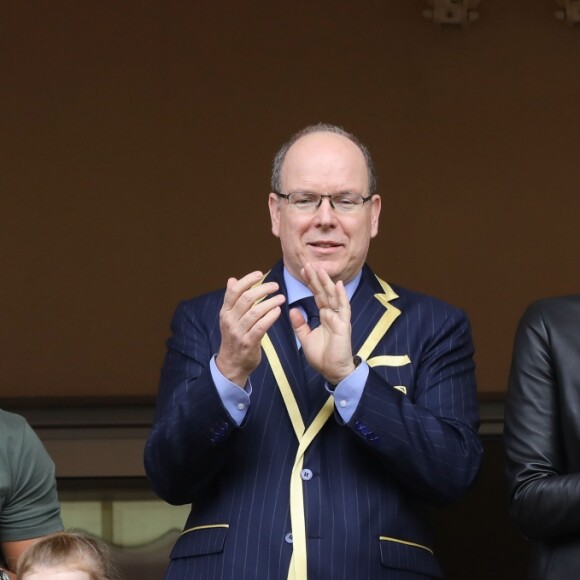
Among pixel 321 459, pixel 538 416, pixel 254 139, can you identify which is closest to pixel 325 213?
pixel 321 459

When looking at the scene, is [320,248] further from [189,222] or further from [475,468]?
[189,222]

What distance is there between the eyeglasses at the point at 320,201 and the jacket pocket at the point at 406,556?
A: 70 centimetres

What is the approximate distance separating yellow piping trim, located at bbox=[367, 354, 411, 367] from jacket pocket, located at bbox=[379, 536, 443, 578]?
1.20 ft

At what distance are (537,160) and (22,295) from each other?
183cm

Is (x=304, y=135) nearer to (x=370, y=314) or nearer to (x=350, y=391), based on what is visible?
(x=370, y=314)

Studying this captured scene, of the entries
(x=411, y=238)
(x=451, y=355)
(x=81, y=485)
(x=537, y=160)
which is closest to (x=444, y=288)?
(x=411, y=238)

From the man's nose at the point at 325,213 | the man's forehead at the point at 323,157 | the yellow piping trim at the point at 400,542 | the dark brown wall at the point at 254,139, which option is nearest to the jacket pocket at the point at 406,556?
the yellow piping trim at the point at 400,542

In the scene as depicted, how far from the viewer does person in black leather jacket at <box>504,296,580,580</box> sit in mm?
3047

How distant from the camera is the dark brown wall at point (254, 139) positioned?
18.3ft

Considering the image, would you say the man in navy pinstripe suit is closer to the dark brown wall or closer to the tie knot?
→ the tie knot

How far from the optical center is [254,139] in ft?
18.4

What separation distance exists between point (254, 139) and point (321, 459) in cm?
244

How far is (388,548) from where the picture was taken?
10.8 ft

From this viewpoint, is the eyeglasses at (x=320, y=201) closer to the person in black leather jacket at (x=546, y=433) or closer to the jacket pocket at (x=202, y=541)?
the person in black leather jacket at (x=546, y=433)
